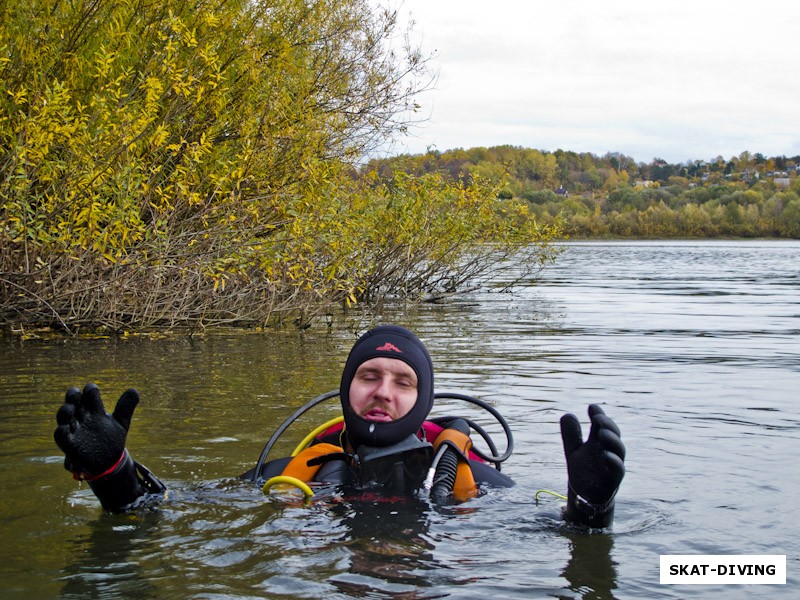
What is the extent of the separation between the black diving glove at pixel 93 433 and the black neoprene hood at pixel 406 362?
3.89 ft

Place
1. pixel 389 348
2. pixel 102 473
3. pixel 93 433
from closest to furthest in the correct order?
pixel 93 433 → pixel 102 473 → pixel 389 348

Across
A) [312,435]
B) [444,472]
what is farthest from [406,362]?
[312,435]

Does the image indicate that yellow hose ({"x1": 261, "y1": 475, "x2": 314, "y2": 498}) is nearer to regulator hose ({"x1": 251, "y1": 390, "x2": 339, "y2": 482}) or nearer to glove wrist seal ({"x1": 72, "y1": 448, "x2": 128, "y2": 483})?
regulator hose ({"x1": 251, "y1": 390, "x2": 339, "y2": 482})

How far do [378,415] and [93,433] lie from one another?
144 cm

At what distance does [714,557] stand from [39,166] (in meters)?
7.90

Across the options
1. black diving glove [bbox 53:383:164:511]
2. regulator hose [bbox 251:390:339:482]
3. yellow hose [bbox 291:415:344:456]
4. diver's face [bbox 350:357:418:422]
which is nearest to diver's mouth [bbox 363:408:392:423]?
diver's face [bbox 350:357:418:422]

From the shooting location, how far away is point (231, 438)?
7.33m

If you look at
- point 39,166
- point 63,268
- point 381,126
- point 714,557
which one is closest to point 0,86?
point 39,166

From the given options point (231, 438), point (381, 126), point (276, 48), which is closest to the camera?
point (231, 438)

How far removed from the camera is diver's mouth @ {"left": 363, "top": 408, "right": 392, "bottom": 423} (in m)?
5.25

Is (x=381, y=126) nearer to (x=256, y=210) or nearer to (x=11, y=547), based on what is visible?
(x=256, y=210)

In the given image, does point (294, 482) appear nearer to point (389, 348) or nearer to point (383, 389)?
point (383, 389)

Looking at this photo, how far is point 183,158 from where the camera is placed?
11.6 metres

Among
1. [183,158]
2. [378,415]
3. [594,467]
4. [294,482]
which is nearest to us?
[594,467]
